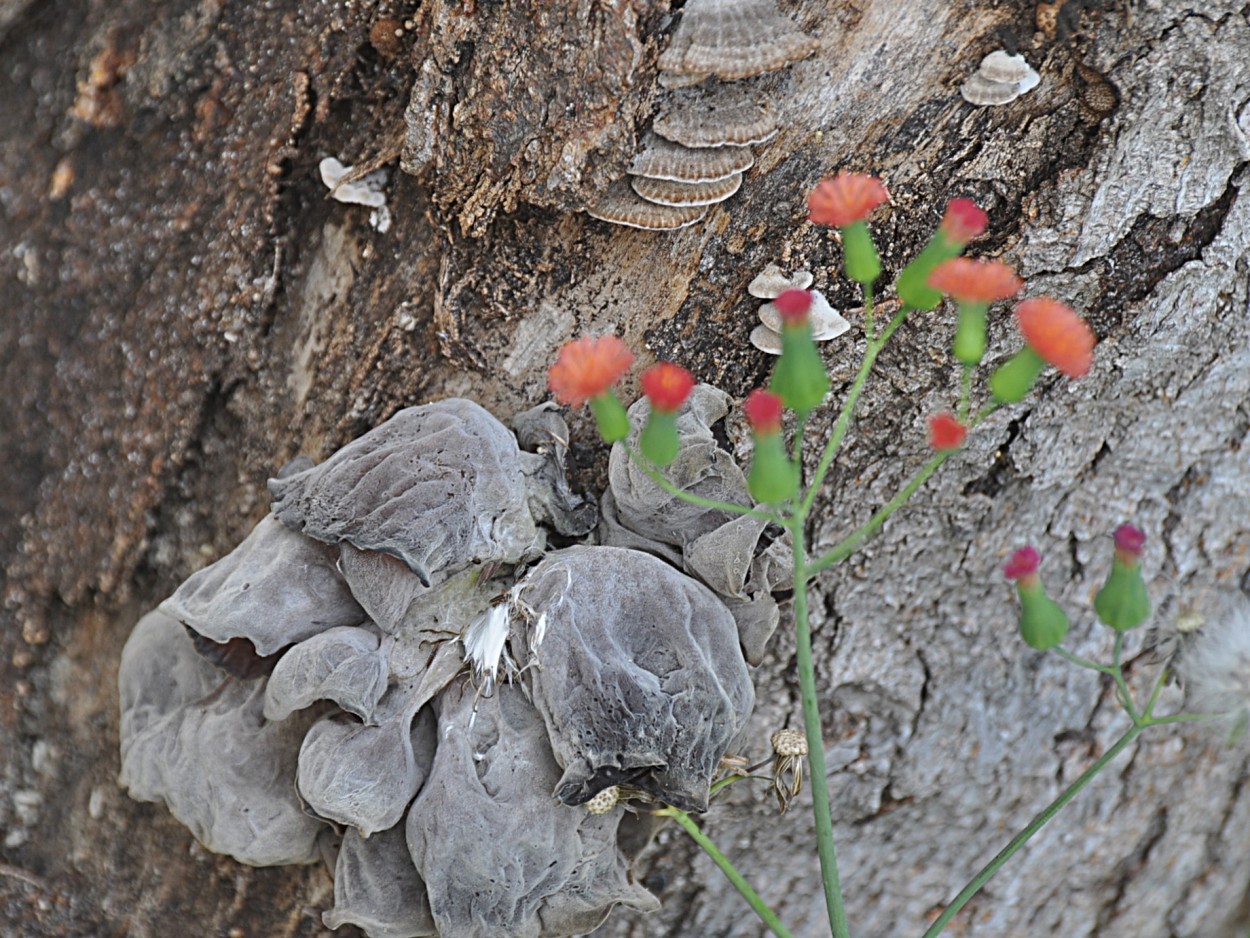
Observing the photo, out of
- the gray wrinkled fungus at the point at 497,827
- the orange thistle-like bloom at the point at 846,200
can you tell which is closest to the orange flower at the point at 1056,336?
the orange thistle-like bloom at the point at 846,200

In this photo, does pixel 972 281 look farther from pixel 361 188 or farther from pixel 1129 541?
pixel 361 188

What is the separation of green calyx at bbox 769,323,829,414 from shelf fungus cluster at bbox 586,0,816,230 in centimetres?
47

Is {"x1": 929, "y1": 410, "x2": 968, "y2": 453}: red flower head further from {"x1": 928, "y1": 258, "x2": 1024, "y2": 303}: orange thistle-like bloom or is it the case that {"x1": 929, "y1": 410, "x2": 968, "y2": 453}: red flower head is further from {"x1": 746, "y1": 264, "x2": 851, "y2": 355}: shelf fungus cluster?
{"x1": 746, "y1": 264, "x2": 851, "y2": 355}: shelf fungus cluster

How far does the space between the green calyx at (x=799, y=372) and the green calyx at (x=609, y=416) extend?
194 millimetres

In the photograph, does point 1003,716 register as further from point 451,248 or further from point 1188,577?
point 451,248

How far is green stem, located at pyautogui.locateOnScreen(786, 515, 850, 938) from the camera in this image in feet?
4.16

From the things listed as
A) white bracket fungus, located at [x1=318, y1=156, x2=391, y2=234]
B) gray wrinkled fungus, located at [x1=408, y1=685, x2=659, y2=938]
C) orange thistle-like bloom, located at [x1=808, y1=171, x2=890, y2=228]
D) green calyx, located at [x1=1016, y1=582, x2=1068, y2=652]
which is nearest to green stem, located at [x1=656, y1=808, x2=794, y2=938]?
gray wrinkled fungus, located at [x1=408, y1=685, x2=659, y2=938]

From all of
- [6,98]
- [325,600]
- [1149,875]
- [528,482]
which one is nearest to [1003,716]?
[1149,875]

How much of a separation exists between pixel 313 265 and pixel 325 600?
658 millimetres

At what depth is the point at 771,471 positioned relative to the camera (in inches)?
46.7

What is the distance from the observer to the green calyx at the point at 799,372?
119 centimetres

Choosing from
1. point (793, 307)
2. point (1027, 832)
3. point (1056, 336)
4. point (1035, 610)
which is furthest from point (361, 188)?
point (1027, 832)

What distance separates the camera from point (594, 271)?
174cm

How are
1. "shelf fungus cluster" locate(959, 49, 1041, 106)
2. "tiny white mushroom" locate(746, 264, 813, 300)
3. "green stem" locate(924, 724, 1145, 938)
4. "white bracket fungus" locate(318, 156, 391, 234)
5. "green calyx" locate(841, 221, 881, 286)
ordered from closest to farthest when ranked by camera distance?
1. "green calyx" locate(841, 221, 881, 286)
2. "green stem" locate(924, 724, 1145, 938)
3. "shelf fungus cluster" locate(959, 49, 1041, 106)
4. "tiny white mushroom" locate(746, 264, 813, 300)
5. "white bracket fungus" locate(318, 156, 391, 234)
